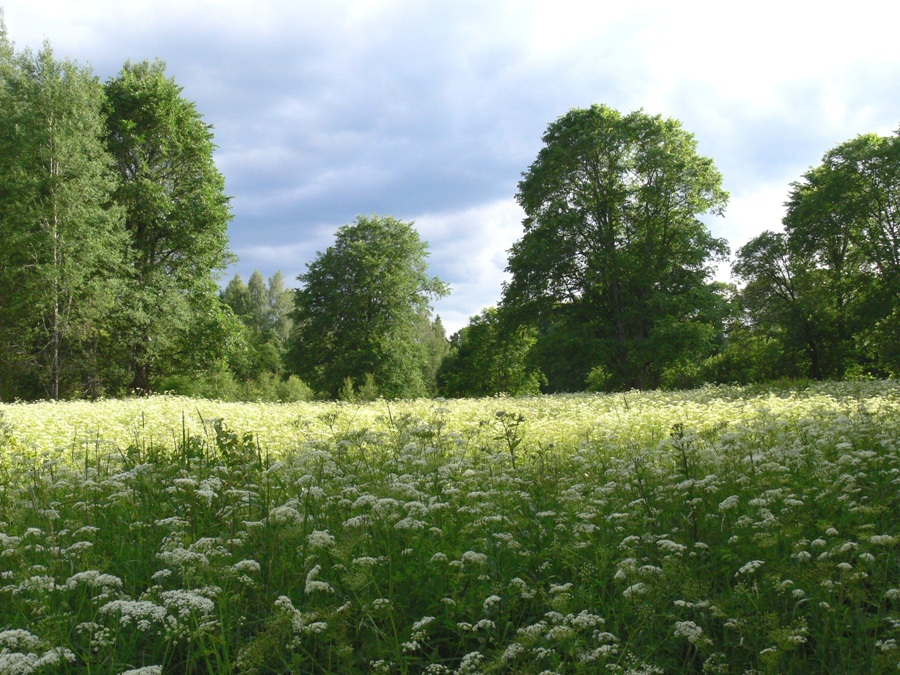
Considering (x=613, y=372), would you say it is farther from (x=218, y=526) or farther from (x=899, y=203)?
(x=218, y=526)

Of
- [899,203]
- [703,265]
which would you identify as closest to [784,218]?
[899,203]

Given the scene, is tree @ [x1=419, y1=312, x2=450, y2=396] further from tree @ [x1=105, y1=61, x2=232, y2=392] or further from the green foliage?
the green foliage

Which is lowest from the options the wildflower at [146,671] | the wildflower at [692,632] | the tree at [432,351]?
the wildflower at [692,632]

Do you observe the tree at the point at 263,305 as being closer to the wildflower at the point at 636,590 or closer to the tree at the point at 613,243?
the tree at the point at 613,243

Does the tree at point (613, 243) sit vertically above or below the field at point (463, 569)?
above

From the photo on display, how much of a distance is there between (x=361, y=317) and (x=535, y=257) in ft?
56.7

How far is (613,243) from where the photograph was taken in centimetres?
3055

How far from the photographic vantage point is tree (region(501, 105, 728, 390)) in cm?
2870

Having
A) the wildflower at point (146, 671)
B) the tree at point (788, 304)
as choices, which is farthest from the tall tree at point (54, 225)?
the tree at point (788, 304)

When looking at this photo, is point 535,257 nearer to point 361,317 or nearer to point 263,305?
point 361,317

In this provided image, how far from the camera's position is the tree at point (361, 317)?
134 ft

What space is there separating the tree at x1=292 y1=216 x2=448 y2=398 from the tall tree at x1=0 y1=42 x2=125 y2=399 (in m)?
16.1

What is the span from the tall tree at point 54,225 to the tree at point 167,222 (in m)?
2.07

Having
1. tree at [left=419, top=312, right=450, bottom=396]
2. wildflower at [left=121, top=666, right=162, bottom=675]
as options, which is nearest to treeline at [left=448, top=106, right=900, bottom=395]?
tree at [left=419, top=312, right=450, bottom=396]
